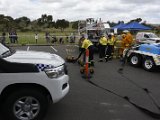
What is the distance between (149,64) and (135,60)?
1306 mm

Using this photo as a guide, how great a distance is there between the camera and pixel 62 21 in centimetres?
8231

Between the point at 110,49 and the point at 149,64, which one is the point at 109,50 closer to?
the point at 110,49

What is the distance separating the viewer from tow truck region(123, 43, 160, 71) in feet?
44.7

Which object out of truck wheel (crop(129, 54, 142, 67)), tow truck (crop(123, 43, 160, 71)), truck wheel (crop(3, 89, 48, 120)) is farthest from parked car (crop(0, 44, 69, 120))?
truck wheel (crop(129, 54, 142, 67))

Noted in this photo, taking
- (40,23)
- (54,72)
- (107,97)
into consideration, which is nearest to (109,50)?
(107,97)

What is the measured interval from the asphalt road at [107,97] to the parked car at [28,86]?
66 cm

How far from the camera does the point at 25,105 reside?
5668 mm

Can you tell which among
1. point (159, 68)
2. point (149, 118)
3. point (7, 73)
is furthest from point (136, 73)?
point (7, 73)

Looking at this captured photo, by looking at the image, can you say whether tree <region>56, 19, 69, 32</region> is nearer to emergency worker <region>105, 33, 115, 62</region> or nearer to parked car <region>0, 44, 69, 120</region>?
emergency worker <region>105, 33, 115, 62</region>

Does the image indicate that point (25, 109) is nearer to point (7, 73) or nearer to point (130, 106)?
point (7, 73)

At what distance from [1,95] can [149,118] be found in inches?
120

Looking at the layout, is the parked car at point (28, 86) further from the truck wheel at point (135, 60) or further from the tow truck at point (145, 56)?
the truck wheel at point (135, 60)

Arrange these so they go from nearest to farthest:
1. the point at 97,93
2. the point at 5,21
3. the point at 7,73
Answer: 1. the point at 7,73
2. the point at 97,93
3. the point at 5,21

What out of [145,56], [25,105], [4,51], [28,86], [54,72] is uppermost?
[4,51]
